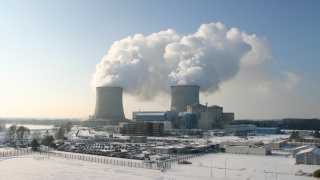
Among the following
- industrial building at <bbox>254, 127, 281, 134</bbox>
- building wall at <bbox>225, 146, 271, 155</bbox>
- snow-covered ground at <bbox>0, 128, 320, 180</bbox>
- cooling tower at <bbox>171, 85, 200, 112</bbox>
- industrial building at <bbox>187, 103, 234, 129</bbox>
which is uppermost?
cooling tower at <bbox>171, 85, 200, 112</bbox>

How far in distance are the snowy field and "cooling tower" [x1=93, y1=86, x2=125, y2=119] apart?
119 ft

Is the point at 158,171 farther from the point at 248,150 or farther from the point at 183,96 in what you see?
the point at 183,96

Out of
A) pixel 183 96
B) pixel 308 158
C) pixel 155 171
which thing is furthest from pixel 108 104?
pixel 308 158

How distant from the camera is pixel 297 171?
21.9 m

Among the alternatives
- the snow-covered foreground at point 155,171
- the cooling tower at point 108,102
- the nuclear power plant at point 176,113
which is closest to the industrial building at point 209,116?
the nuclear power plant at point 176,113

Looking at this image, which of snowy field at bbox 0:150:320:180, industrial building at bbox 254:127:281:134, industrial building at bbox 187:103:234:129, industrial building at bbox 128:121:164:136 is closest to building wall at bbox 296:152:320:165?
snowy field at bbox 0:150:320:180

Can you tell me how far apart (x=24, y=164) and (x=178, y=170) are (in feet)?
39.7

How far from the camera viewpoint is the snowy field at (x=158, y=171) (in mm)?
20188

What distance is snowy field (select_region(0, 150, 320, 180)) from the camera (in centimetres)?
2019

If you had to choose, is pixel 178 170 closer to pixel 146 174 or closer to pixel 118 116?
pixel 146 174

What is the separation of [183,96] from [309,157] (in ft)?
151

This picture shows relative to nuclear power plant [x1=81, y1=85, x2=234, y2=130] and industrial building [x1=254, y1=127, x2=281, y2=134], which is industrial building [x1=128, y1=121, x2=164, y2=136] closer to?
nuclear power plant [x1=81, y1=85, x2=234, y2=130]

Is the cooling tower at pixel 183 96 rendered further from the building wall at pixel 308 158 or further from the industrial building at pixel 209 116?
the building wall at pixel 308 158

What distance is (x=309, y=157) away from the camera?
2512 cm
